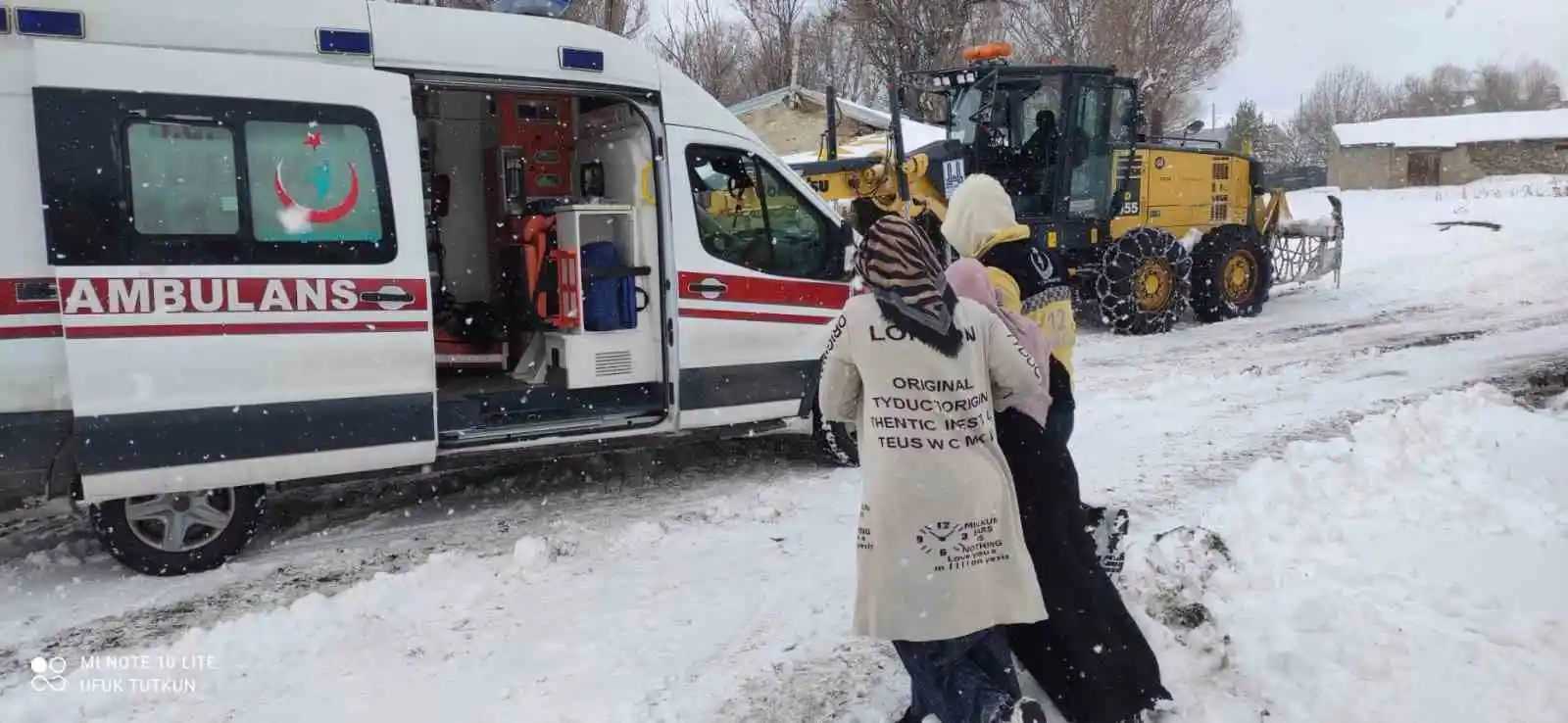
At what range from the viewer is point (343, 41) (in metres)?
5.24

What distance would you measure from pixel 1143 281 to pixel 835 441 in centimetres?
678

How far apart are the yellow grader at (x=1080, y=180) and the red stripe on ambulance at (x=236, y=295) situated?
639cm

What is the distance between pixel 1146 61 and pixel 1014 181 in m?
29.6

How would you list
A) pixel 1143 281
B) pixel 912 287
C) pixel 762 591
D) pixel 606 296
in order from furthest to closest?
1. pixel 1143 281
2. pixel 606 296
3. pixel 762 591
4. pixel 912 287

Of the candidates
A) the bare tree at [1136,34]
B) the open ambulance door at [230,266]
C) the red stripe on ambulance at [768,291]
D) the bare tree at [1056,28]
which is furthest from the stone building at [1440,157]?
the open ambulance door at [230,266]

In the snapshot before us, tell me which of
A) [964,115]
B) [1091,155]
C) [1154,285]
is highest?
[964,115]

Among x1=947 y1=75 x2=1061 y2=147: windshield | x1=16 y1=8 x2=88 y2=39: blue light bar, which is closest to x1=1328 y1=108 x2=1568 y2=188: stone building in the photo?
x1=947 y1=75 x2=1061 y2=147: windshield

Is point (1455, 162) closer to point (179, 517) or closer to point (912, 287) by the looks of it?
point (912, 287)

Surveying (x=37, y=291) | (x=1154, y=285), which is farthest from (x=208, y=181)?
(x=1154, y=285)

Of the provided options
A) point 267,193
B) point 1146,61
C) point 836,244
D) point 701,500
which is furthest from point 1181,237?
point 1146,61

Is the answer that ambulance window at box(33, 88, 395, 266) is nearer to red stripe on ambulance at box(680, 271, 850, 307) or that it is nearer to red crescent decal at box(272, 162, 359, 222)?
red crescent decal at box(272, 162, 359, 222)

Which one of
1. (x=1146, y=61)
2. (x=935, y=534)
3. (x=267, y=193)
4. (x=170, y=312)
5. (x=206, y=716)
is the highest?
(x=1146, y=61)

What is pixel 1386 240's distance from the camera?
66.5ft

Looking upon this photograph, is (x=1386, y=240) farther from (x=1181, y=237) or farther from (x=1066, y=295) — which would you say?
(x=1066, y=295)
